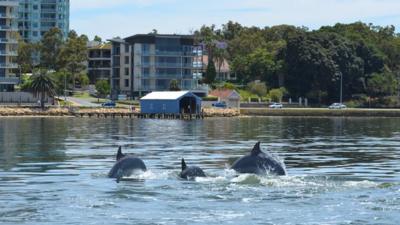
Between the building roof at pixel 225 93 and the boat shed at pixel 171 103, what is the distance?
19950mm

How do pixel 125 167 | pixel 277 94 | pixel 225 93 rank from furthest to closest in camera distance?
pixel 277 94
pixel 225 93
pixel 125 167

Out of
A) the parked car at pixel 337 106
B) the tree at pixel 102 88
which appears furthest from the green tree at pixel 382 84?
the tree at pixel 102 88

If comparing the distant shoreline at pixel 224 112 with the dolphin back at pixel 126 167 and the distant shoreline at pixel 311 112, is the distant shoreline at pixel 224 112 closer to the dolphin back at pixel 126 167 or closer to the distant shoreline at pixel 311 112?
the distant shoreline at pixel 311 112

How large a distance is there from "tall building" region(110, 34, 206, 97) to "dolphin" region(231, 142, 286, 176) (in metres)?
144

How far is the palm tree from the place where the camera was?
6112 inches

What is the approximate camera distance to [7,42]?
180 meters

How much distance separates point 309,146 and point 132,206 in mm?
37591

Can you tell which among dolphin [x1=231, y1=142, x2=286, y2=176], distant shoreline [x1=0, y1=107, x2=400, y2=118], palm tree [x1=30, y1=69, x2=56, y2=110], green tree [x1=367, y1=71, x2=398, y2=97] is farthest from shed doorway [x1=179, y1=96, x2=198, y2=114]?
dolphin [x1=231, y1=142, x2=286, y2=176]

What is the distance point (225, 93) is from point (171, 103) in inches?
1083

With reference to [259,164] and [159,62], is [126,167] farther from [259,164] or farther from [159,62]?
[159,62]

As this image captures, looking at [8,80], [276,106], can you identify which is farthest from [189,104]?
[8,80]

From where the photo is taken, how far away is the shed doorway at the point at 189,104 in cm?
15100

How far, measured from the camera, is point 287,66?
18475 centimetres

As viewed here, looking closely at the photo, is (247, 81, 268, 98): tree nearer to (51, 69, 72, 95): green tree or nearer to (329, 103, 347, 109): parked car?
(329, 103, 347, 109): parked car
